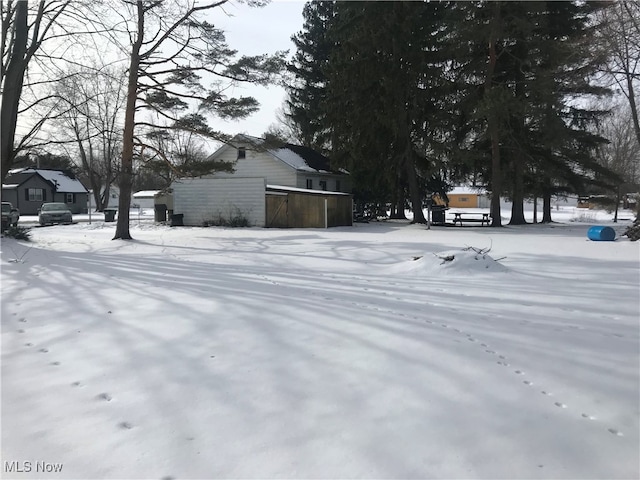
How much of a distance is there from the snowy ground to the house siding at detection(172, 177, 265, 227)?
17623mm

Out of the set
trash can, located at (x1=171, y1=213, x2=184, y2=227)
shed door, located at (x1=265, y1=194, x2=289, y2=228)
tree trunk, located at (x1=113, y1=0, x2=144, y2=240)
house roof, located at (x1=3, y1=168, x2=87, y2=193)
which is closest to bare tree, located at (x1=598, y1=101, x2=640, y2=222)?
shed door, located at (x1=265, y1=194, x2=289, y2=228)

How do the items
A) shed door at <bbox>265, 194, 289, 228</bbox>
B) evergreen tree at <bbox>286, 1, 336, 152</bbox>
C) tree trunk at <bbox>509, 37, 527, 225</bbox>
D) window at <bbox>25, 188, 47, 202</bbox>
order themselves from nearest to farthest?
tree trunk at <bbox>509, 37, 527, 225</bbox>
shed door at <bbox>265, 194, 289, 228</bbox>
evergreen tree at <bbox>286, 1, 336, 152</bbox>
window at <bbox>25, 188, 47, 202</bbox>

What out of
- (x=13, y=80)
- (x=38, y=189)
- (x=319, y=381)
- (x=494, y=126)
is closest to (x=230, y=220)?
(x=13, y=80)

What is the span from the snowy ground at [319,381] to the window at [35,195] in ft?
148

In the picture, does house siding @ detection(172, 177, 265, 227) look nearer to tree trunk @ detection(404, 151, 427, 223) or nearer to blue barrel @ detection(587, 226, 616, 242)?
tree trunk @ detection(404, 151, 427, 223)

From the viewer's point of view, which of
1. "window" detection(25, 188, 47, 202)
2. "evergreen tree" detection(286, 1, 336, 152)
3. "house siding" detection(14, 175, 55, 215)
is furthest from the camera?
"window" detection(25, 188, 47, 202)

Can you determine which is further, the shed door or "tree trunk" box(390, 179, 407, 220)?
"tree trunk" box(390, 179, 407, 220)

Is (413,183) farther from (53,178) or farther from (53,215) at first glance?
(53,178)

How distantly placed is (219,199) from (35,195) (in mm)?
30277

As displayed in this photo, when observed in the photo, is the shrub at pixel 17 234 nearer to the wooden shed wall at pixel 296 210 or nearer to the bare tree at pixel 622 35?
the wooden shed wall at pixel 296 210

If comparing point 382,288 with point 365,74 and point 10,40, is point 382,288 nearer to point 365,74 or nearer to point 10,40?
point 10,40

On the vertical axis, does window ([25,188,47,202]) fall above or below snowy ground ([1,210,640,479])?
above

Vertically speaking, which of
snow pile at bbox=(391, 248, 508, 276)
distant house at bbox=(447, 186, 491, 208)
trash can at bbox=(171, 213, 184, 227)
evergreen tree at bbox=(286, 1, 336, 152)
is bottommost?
snow pile at bbox=(391, 248, 508, 276)

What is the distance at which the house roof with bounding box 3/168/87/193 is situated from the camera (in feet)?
143
